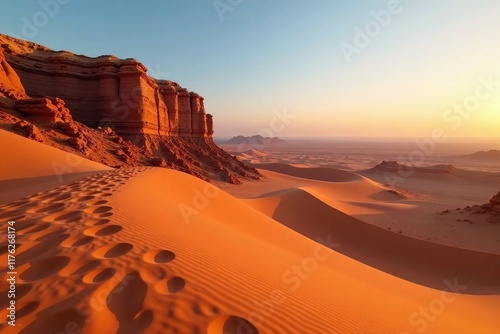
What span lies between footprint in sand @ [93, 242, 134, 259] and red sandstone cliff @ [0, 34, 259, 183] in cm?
1112

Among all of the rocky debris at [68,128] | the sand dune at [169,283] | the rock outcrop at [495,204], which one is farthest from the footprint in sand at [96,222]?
the rock outcrop at [495,204]

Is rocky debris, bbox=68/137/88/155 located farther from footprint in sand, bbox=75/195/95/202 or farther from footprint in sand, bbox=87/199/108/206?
footprint in sand, bbox=87/199/108/206

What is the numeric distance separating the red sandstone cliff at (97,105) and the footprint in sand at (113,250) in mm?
11121

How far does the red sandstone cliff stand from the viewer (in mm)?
12219

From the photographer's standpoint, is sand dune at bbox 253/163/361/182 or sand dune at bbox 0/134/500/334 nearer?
sand dune at bbox 0/134/500/334

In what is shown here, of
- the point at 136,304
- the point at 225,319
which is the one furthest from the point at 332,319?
the point at 136,304

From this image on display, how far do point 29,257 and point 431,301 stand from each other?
742cm

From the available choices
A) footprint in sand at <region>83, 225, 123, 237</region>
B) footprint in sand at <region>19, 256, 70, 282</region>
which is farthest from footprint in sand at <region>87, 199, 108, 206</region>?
footprint in sand at <region>19, 256, 70, 282</region>

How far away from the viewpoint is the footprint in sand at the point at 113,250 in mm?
2746

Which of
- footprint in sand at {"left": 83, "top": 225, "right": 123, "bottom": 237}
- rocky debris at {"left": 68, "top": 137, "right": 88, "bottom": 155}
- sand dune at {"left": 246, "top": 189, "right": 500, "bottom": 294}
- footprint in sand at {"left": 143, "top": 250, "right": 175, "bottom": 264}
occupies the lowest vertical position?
sand dune at {"left": 246, "top": 189, "right": 500, "bottom": 294}

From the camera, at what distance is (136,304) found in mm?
2094

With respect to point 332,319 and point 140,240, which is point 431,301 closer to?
point 332,319

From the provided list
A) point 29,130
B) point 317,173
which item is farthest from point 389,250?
point 317,173

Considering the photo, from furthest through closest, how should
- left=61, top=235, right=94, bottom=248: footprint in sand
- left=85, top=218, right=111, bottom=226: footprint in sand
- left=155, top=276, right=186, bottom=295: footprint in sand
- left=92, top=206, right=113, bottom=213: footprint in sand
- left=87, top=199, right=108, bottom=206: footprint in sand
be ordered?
1. left=87, top=199, right=108, bottom=206: footprint in sand
2. left=92, top=206, right=113, bottom=213: footprint in sand
3. left=85, top=218, right=111, bottom=226: footprint in sand
4. left=61, top=235, right=94, bottom=248: footprint in sand
5. left=155, top=276, right=186, bottom=295: footprint in sand
